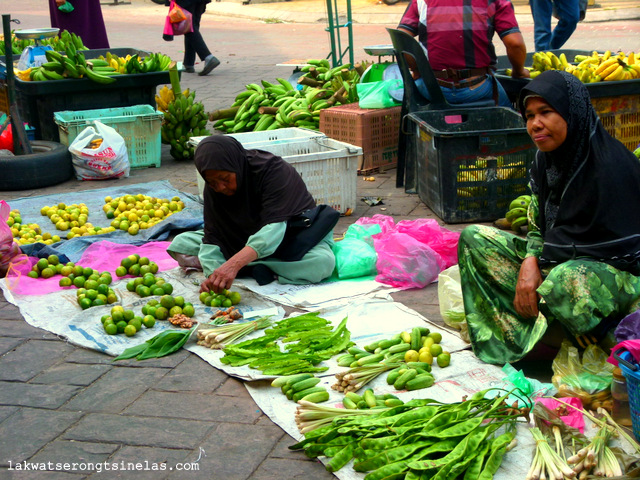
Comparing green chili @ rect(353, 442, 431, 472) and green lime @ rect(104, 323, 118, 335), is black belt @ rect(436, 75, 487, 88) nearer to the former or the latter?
green lime @ rect(104, 323, 118, 335)

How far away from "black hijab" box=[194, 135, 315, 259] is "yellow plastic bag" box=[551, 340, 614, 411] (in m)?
1.96

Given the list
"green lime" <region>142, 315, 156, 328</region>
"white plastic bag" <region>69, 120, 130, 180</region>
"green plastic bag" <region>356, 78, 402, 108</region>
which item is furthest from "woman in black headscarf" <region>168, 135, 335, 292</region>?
"white plastic bag" <region>69, 120, 130, 180</region>

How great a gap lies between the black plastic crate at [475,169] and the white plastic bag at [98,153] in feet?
9.87

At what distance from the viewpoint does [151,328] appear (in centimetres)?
429

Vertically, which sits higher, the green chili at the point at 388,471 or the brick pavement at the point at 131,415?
the green chili at the point at 388,471

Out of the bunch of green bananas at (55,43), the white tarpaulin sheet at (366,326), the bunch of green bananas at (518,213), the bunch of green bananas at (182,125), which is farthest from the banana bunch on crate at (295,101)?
the white tarpaulin sheet at (366,326)

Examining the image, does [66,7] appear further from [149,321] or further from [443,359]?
[443,359]

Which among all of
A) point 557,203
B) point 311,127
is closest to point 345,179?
point 311,127

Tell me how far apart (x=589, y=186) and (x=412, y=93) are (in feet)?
11.2

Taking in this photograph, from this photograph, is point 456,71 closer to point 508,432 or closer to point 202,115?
point 202,115

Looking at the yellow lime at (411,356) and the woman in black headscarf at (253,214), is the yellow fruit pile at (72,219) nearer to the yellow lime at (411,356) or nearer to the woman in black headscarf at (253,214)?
the woman in black headscarf at (253,214)

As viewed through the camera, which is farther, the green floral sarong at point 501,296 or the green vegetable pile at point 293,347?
the green vegetable pile at point 293,347

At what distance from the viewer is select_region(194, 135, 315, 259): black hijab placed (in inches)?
187

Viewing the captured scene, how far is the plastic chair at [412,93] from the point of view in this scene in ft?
20.5
